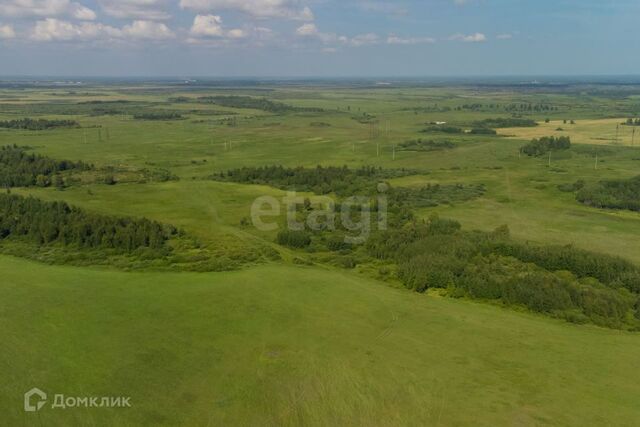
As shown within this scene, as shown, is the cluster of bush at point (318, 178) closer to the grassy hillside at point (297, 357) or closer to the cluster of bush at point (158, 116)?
the grassy hillside at point (297, 357)

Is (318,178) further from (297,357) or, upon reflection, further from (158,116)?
(158,116)

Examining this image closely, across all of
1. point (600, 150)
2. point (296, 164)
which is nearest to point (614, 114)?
point (600, 150)

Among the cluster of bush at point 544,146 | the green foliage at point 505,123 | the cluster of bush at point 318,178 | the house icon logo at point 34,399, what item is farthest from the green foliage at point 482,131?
the house icon logo at point 34,399

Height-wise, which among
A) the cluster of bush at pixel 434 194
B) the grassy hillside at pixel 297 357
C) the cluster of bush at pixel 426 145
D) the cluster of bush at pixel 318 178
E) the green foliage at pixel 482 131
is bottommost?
the grassy hillside at pixel 297 357

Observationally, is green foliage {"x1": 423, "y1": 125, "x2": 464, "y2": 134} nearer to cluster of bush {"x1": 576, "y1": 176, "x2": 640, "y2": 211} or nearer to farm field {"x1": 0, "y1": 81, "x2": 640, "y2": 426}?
farm field {"x1": 0, "y1": 81, "x2": 640, "y2": 426}

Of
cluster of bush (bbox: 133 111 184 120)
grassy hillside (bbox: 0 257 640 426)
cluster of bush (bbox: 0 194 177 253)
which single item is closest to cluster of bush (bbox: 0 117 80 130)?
cluster of bush (bbox: 133 111 184 120)

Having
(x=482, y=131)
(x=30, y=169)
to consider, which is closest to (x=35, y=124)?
(x=30, y=169)

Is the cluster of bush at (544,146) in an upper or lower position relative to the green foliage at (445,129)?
lower

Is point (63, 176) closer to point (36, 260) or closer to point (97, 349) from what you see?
point (36, 260)
